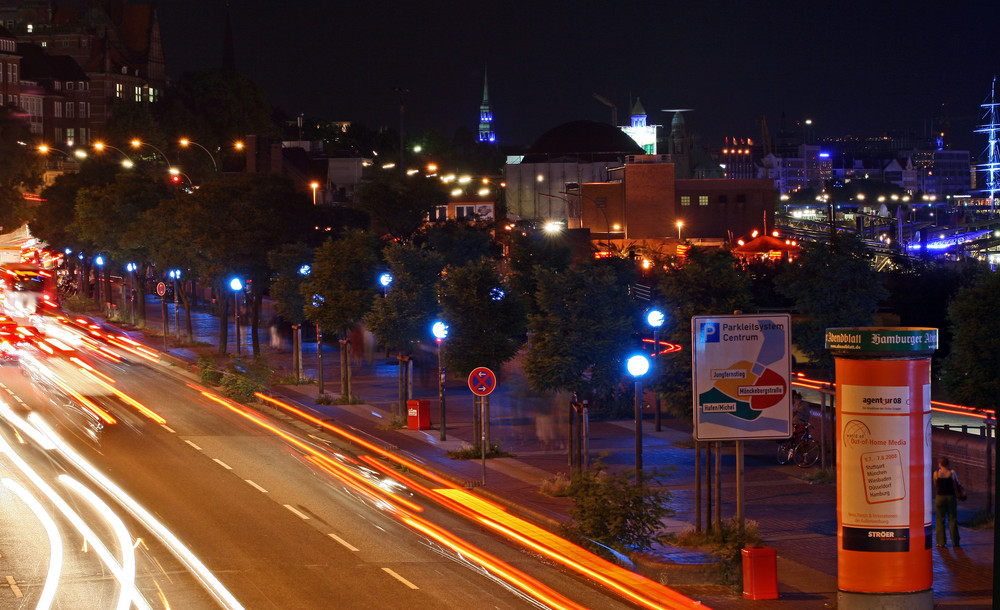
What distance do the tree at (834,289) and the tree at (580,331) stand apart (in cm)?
405

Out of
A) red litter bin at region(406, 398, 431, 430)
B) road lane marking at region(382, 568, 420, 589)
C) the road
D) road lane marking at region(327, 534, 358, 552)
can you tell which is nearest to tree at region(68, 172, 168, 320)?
the road

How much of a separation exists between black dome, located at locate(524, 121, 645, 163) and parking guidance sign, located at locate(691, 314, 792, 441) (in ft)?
407

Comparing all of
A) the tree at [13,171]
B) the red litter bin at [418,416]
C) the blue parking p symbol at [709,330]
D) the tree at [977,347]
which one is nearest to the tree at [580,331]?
the tree at [977,347]

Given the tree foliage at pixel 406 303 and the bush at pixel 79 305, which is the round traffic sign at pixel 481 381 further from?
the bush at pixel 79 305

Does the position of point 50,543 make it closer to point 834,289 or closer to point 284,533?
point 284,533

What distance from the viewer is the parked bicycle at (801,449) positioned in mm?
25141

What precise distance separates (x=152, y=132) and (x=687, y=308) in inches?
5462

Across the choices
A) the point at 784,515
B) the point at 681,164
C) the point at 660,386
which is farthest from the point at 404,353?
the point at 681,164

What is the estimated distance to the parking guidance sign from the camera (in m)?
17.1

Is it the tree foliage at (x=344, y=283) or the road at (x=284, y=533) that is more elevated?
the tree foliage at (x=344, y=283)

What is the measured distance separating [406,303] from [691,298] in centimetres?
1250

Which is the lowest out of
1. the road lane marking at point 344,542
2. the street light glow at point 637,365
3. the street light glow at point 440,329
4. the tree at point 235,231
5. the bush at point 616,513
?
the road lane marking at point 344,542

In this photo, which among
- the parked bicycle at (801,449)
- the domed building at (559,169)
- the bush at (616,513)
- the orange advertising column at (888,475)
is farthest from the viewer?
the domed building at (559,169)

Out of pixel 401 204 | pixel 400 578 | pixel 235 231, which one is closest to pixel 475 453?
pixel 400 578
